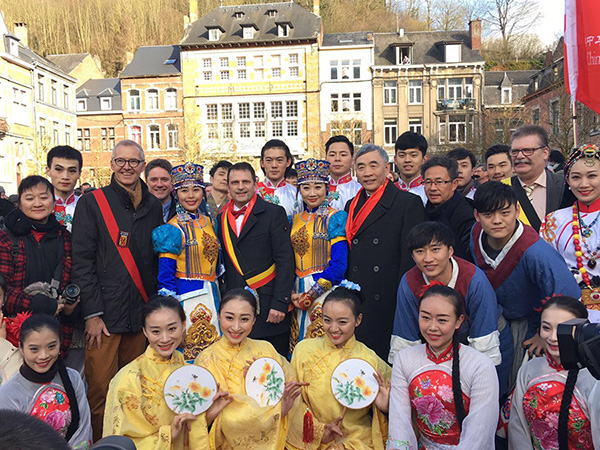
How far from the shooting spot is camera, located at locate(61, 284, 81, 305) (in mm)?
4312

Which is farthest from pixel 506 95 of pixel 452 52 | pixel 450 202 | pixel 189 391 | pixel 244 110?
pixel 189 391

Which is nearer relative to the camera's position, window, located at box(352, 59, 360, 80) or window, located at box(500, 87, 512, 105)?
window, located at box(352, 59, 360, 80)

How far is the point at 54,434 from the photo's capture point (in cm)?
112

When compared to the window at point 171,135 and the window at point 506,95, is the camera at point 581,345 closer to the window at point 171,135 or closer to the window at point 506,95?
the window at point 171,135

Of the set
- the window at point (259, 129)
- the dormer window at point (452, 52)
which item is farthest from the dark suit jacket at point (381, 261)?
the dormer window at point (452, 52)

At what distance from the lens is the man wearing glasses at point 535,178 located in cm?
469

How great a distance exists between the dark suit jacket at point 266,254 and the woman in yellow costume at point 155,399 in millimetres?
908

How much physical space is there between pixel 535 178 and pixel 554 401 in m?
2.10

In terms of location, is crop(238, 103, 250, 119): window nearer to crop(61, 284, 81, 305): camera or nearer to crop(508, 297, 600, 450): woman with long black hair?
crop(61, 284, 81, 305): camera

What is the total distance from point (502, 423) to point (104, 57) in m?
56.6

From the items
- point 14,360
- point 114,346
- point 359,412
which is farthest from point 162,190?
point 359,412

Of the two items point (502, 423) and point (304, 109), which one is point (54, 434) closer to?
point (502, 423)

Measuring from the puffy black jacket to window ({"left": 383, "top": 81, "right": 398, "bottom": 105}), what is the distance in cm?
3322

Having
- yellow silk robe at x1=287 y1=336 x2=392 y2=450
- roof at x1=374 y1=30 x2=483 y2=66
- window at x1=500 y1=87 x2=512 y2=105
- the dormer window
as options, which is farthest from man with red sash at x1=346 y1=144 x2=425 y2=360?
window at x1=500 y1=87 x2=512 y2=105
